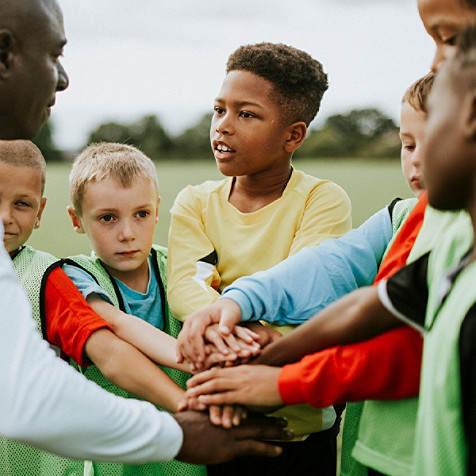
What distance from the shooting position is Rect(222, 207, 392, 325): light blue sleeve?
6.78 feet

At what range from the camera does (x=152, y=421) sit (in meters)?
1.77

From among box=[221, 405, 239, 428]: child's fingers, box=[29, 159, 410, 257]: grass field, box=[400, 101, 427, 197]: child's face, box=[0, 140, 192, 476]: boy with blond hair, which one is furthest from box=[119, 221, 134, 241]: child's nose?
box=[29, 159, 410, 257]: grass field

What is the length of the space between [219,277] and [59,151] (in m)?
41.0

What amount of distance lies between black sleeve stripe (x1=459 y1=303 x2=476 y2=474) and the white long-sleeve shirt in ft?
2.76

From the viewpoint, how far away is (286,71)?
277 cm

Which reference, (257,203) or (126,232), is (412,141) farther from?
(126,232)

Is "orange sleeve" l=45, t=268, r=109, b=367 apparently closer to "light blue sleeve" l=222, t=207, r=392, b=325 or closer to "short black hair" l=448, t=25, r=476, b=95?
"light blue sleeve" l=222, t=207, r=392, b=325

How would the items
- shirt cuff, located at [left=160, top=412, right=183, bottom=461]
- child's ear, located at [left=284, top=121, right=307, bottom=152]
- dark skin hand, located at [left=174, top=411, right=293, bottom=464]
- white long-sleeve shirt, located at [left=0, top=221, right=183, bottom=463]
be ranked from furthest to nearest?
child's ear, located at [left=284, top=121, right=307, bottom=152] < dark skin hand, located at [left=174, top=411, right=293, bottom=464] < shirt cuff, located at [left=160, top=412, right=183, bottom=461] < white long-sleeve shirt, located at [left=0, top=221, right=183, bottom=463]

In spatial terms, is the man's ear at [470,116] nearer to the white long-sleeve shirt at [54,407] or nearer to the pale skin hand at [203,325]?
the pale skin hand at [203,325]

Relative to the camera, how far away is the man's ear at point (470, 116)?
137 centimetres

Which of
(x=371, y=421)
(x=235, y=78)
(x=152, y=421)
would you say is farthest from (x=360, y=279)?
(x=235, y=78)

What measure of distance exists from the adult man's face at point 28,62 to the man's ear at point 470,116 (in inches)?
48.8

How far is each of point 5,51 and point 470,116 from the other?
1299mm

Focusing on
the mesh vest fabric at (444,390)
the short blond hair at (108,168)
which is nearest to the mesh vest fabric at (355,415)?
the mesh vest fabric at (444,390)
